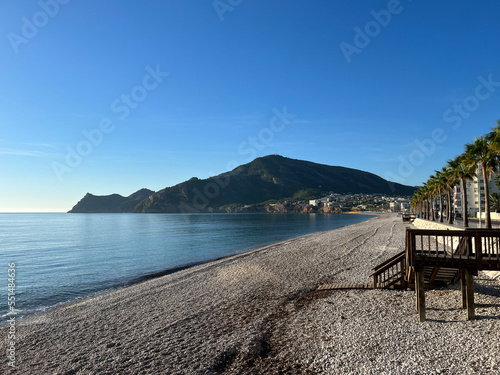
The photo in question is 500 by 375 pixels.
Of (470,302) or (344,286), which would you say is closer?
(470,302)

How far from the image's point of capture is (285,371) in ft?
24.8

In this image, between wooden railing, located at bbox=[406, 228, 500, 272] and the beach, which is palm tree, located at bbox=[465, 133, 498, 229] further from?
wooden railing, located at bbox=[406, 228, 500, 272]

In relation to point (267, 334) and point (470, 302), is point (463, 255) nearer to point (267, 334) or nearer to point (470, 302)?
point (470, 302)

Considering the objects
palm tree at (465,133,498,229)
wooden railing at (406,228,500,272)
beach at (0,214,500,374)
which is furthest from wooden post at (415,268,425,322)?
palm tree at (465,133,498,229)

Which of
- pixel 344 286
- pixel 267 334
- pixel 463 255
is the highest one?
pixel 463 255

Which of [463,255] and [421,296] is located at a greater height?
[463,255]

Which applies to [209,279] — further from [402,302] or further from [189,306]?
[402,302]

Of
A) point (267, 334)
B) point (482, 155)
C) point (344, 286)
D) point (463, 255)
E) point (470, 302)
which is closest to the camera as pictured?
point (470, 302)

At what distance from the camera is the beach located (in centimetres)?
775

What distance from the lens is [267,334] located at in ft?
32.4

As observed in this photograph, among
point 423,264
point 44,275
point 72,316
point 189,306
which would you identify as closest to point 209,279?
point 189,306

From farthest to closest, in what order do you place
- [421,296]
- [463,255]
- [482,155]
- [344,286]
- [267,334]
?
[482,155] < [344,286] < [463,255] < [421,296] < [267,334]

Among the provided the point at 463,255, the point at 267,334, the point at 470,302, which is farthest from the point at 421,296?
the point at 267,334

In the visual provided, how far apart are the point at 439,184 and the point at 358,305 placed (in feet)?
160
